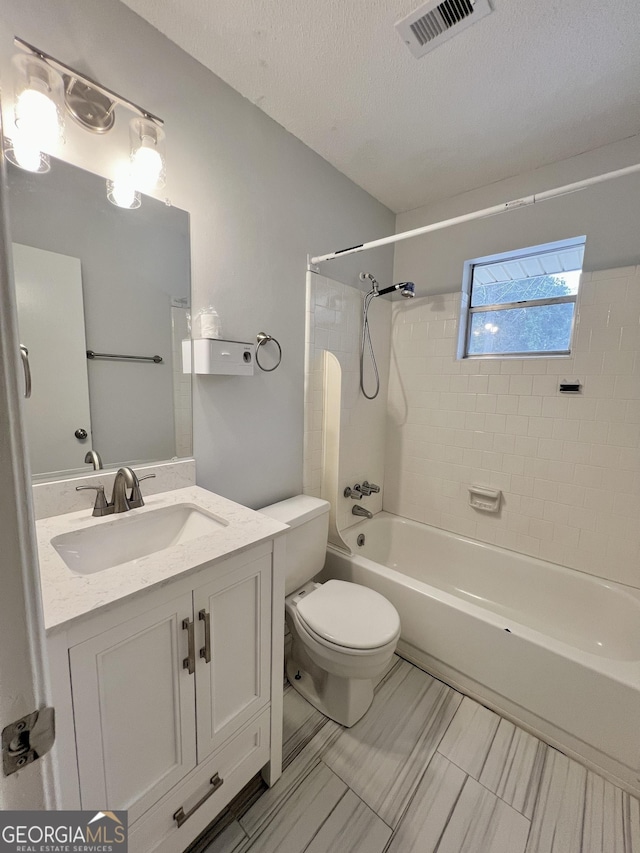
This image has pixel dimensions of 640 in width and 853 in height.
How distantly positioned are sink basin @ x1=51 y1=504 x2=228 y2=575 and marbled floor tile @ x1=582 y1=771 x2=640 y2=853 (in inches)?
59.9

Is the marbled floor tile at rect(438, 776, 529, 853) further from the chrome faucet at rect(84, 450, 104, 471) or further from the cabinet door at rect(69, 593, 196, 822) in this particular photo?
the chrome faucet at rect(84, 450, 104, 471)

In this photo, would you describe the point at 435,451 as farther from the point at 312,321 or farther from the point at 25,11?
the point at 25,11

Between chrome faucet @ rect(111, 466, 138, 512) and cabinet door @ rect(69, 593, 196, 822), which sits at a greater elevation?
chrome faucet @ rect(111, 466, 138, 512)

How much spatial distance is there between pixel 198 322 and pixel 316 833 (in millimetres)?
1773

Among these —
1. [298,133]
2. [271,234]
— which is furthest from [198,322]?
[298,133]

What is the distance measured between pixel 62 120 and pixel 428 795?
2423 mm

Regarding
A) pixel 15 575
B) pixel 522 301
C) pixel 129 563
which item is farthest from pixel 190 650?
pixel 522 301

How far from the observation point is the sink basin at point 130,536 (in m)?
1.03

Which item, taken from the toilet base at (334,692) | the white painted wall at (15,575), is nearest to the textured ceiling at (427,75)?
the white painted wall at (15,575)

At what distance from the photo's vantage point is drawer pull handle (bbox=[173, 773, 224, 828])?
3.07ft

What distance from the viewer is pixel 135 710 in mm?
826

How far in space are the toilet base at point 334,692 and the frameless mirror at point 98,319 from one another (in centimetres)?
113

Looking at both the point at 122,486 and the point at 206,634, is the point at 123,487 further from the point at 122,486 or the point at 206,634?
the point at 206,634

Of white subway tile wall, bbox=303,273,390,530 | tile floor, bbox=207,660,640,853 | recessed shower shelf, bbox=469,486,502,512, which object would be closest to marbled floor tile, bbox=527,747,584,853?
tile floor, bbox=207,660,640,853
